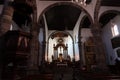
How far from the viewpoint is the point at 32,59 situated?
26.8ft

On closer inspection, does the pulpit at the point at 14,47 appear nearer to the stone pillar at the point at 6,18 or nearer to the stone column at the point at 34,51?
the stone pillar at the point at 6,18

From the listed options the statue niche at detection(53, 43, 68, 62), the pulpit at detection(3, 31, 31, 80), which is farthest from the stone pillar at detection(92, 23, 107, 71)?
the statue niche at detection(53, 43, 68, 62)

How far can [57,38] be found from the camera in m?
20.8

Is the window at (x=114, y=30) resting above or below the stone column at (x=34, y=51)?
above

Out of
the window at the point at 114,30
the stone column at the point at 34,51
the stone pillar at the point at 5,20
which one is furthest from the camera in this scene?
the window at the point at 114,30

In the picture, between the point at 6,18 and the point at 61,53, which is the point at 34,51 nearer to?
the point at 6,18

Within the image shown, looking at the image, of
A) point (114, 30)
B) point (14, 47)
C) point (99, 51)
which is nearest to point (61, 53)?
point (114, 30)

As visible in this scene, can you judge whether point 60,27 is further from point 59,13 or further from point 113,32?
point 113,32

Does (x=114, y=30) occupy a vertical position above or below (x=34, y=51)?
above

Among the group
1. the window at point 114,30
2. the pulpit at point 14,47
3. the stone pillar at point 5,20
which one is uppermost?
the window at point 114,30

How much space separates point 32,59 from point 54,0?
17.0 ft

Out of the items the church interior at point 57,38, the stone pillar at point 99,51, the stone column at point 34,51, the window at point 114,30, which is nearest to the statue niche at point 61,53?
the church interior at point 57,38

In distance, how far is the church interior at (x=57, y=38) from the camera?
3.76m

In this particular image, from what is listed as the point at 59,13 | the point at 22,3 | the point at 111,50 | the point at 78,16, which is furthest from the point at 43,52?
the point at 22,3
